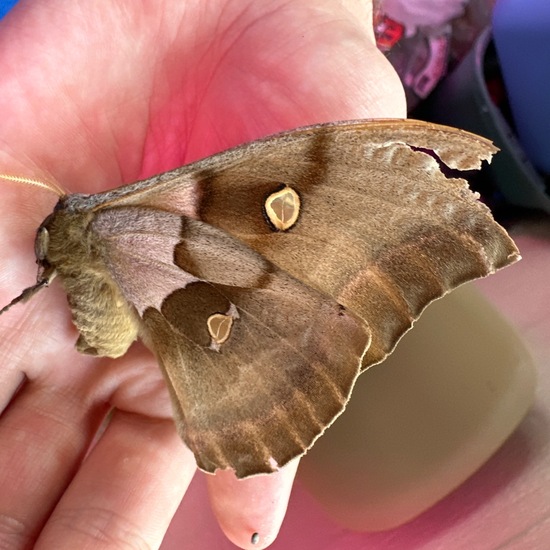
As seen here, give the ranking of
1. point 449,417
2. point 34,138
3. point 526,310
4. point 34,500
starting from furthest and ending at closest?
1. point 526,310
2. point 449,417
3. point 34,138
4. point 34,500

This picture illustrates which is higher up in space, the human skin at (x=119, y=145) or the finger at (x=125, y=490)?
the human skin at (x=119, y=145)

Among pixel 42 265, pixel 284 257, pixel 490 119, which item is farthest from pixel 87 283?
pixel 490 119

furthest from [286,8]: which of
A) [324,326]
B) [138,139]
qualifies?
[324,326]

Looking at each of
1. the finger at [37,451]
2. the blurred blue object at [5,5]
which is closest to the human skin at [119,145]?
the finger at [37,451]

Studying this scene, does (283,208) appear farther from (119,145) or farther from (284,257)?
(119,145)

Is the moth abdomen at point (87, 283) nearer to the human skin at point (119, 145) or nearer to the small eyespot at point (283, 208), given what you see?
the human skin at point (119, 145)

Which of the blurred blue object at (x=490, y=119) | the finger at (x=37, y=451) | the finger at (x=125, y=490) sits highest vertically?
the finger at (x=37, y=451)

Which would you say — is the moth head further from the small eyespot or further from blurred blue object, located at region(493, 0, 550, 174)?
blurred blue object, located at region(493, 0, 550, 174)

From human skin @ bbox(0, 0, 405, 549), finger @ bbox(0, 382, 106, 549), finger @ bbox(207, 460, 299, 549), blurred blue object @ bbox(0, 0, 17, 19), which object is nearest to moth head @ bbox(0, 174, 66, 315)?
human skin @ bbox(0, 0, 405, 549)

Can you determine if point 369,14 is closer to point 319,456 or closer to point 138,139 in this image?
point 138,139
